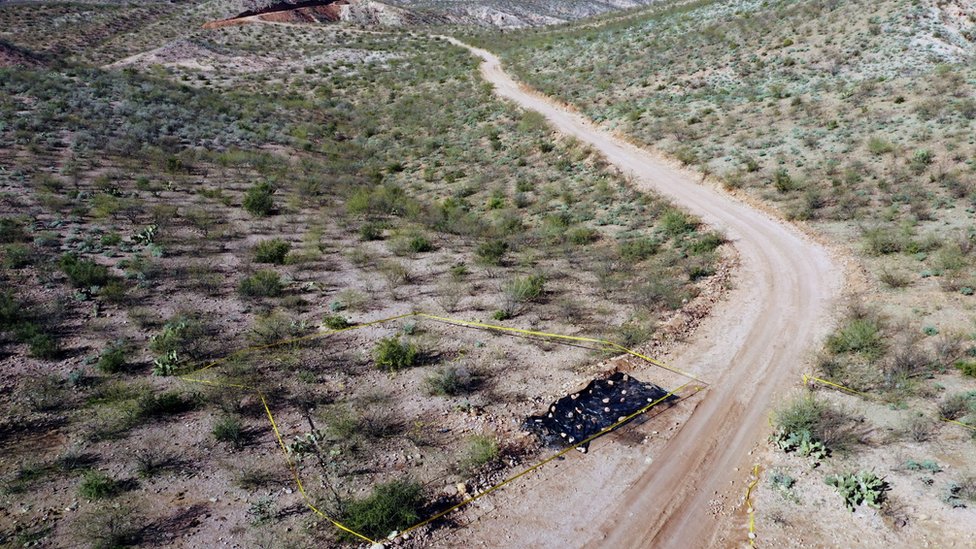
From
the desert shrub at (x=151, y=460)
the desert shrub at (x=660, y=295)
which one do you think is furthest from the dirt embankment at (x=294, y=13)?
the desert shrub at (x=151, y=460)

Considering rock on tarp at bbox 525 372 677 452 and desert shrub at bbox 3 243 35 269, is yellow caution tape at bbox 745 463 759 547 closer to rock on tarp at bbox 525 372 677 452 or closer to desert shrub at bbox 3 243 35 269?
rock on tarp at bbox 525 372 677 452

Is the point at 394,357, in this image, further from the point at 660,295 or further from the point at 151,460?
the point at 660,295

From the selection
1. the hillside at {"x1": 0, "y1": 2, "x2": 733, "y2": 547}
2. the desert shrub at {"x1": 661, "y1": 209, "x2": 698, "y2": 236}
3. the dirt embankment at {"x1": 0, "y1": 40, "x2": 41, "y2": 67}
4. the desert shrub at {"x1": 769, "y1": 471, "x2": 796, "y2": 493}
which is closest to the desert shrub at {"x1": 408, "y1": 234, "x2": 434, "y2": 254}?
the hillside at {"x1": 0, "y1": 2, "x2": 733, "y2": 547}

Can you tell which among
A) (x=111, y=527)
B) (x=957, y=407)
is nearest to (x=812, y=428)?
(x=957, y=407)

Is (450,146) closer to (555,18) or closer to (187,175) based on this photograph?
(187,175)

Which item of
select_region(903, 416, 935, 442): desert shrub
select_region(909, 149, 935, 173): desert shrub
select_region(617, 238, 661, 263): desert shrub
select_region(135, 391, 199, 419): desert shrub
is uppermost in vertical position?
select_region(909, 149, 935, 173): desert shrub

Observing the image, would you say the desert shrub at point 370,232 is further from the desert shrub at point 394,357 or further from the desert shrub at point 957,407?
the desert shrub at point 957,407
